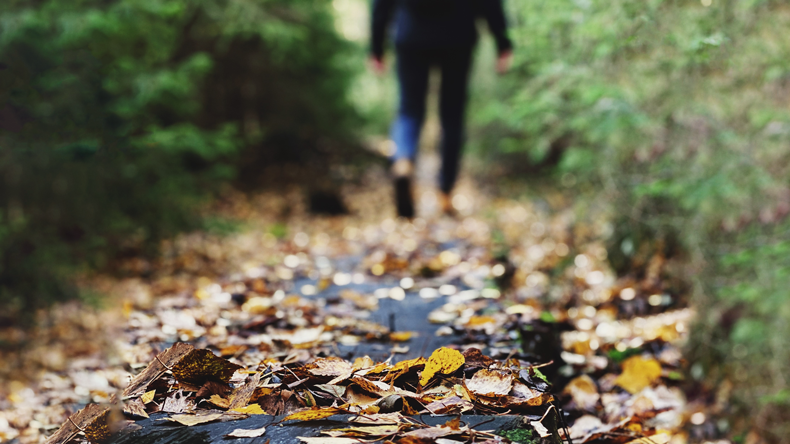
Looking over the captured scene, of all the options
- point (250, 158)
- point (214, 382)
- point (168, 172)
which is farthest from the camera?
point (250, 158)

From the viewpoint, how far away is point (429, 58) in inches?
168

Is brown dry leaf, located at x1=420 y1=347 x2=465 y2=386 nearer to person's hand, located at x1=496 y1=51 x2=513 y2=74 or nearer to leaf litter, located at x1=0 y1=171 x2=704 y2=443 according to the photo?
leaf litter, located at x1=0 y1=171 x2=704 y2=443

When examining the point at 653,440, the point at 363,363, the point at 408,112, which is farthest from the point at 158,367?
the point at 408,112

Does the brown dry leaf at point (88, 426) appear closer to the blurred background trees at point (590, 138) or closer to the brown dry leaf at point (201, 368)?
the brown dry leaf at point (201, 368)

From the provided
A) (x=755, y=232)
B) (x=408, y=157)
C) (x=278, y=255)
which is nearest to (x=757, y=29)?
(x=755, y=232)

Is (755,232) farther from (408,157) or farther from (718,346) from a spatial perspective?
(408,157)

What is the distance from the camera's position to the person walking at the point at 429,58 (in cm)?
408

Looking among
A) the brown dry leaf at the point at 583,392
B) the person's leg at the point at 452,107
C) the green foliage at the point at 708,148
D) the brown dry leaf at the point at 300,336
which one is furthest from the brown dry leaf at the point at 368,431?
the person's leg at the point at 452,107

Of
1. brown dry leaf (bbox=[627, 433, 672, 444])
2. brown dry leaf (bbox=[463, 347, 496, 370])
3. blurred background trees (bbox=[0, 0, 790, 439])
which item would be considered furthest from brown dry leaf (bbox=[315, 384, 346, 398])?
blurred background trees (bbox=[0, 0, 790, 439])

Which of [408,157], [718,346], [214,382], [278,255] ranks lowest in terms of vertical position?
[214,382]

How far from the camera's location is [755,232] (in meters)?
2.88

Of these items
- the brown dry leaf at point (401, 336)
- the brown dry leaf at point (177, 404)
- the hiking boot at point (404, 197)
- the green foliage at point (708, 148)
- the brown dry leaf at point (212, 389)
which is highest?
the hiking boot at point (404, 197)

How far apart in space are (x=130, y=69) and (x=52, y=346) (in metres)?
2.36

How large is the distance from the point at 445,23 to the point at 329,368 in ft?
11.2
